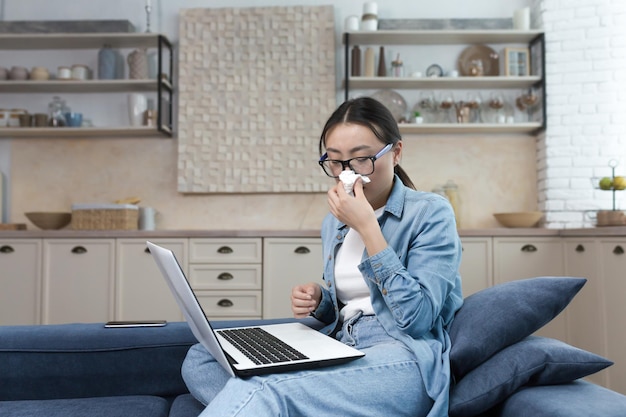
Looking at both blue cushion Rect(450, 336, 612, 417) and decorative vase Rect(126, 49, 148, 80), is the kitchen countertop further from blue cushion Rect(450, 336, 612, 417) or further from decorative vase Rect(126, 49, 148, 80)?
blue cushion Rect(450, 336, 612, 417)

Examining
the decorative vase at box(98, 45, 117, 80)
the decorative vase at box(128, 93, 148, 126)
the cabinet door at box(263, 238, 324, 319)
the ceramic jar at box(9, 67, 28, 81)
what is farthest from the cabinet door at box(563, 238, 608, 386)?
the ceramic jar at box(9, 67, 28, 81)

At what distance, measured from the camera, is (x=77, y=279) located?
3885 millimetres

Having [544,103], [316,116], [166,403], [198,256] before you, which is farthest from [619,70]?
[166,403]

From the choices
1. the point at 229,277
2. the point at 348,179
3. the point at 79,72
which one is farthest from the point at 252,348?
the point at 79,72

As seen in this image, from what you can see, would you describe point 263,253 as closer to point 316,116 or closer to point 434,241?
point 316,116

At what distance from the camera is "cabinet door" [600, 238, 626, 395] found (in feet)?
9.95

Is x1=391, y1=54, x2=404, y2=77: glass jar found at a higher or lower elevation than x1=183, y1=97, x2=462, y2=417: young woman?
higher

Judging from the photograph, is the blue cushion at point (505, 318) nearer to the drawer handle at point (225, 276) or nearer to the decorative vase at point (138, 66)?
the drawer handle at point (225, 276)

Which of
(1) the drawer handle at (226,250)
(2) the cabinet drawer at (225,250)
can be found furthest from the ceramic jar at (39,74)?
(1) the drawer handle at (226,250)

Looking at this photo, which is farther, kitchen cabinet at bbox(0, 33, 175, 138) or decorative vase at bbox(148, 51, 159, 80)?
decorative vase at bbox(148, 51, 159, 80)

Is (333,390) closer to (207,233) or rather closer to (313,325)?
(313,325)

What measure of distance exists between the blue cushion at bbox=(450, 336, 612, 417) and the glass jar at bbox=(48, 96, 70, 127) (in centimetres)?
371

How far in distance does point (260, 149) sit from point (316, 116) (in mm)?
464

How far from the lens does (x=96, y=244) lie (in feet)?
12.8
